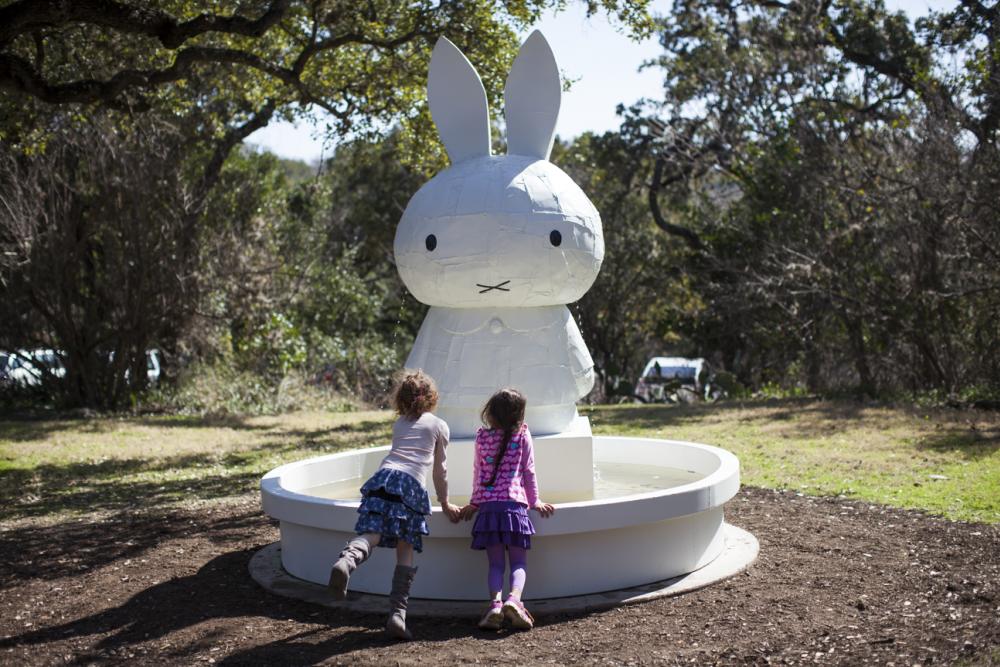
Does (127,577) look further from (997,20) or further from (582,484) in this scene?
(997,20)

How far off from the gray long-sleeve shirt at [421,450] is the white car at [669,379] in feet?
51.2

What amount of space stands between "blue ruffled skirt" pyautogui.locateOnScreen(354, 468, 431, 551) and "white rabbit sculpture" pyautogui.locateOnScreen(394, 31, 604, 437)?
164 centimetres

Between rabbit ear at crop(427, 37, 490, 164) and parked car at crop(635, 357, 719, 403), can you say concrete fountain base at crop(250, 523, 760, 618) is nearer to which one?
rabbit ear at crop(427, 37, 490, 164)

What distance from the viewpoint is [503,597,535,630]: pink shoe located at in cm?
520

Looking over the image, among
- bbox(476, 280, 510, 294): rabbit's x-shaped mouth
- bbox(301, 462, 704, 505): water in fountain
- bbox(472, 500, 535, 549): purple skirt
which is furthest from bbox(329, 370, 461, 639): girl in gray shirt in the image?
bbox(301, 462, 704, 505): water in fountain

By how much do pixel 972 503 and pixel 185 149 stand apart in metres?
13.6

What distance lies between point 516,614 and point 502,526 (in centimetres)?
49

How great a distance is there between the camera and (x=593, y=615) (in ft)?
18.1

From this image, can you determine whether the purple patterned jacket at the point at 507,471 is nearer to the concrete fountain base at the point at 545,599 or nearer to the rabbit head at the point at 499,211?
the concrete fountain base at the point at 545,599

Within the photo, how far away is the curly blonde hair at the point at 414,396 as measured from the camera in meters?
5.61

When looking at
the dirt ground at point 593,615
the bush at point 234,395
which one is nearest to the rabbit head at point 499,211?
the dirt ground at point 593,615

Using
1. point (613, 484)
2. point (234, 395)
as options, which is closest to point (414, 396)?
point (613, 484)

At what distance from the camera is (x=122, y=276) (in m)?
16.6

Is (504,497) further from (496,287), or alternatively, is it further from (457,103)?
(457,103)
